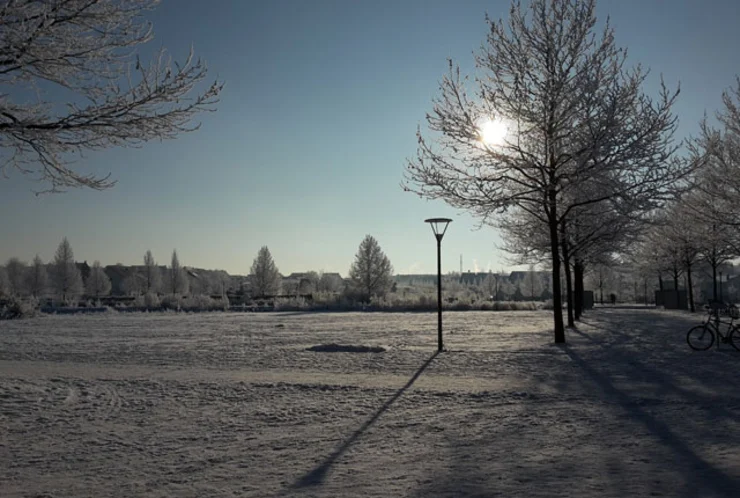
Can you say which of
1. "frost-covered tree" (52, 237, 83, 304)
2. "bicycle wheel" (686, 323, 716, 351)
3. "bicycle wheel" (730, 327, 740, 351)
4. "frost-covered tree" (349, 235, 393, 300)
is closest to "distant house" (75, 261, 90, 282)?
"frost-covered tree" (52, 237, 83, 304)

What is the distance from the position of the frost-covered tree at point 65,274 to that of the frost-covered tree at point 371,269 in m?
36.7

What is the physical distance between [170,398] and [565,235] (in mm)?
15737

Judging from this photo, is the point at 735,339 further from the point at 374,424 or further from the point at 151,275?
the point at 151,275

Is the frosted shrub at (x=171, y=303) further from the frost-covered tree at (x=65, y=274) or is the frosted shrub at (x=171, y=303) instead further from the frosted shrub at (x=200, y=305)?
the frost-covered tree at (x=65, y=274)

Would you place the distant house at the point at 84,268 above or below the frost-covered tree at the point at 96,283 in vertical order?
above

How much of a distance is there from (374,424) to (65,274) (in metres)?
73.4

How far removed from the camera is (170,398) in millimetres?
7988

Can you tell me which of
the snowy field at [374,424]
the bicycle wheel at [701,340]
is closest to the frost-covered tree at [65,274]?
the snowy field at [374,424]

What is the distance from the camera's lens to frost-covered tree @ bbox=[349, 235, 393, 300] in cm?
5812

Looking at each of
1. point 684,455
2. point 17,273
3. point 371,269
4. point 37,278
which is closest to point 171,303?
point 371,269

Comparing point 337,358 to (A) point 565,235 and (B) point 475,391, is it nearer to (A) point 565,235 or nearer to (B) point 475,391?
(B) point 475,391

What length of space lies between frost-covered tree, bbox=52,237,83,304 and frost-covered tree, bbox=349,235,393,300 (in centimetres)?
3665

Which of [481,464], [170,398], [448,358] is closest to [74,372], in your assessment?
→ [170,398]

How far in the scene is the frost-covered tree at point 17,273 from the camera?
251 feet
